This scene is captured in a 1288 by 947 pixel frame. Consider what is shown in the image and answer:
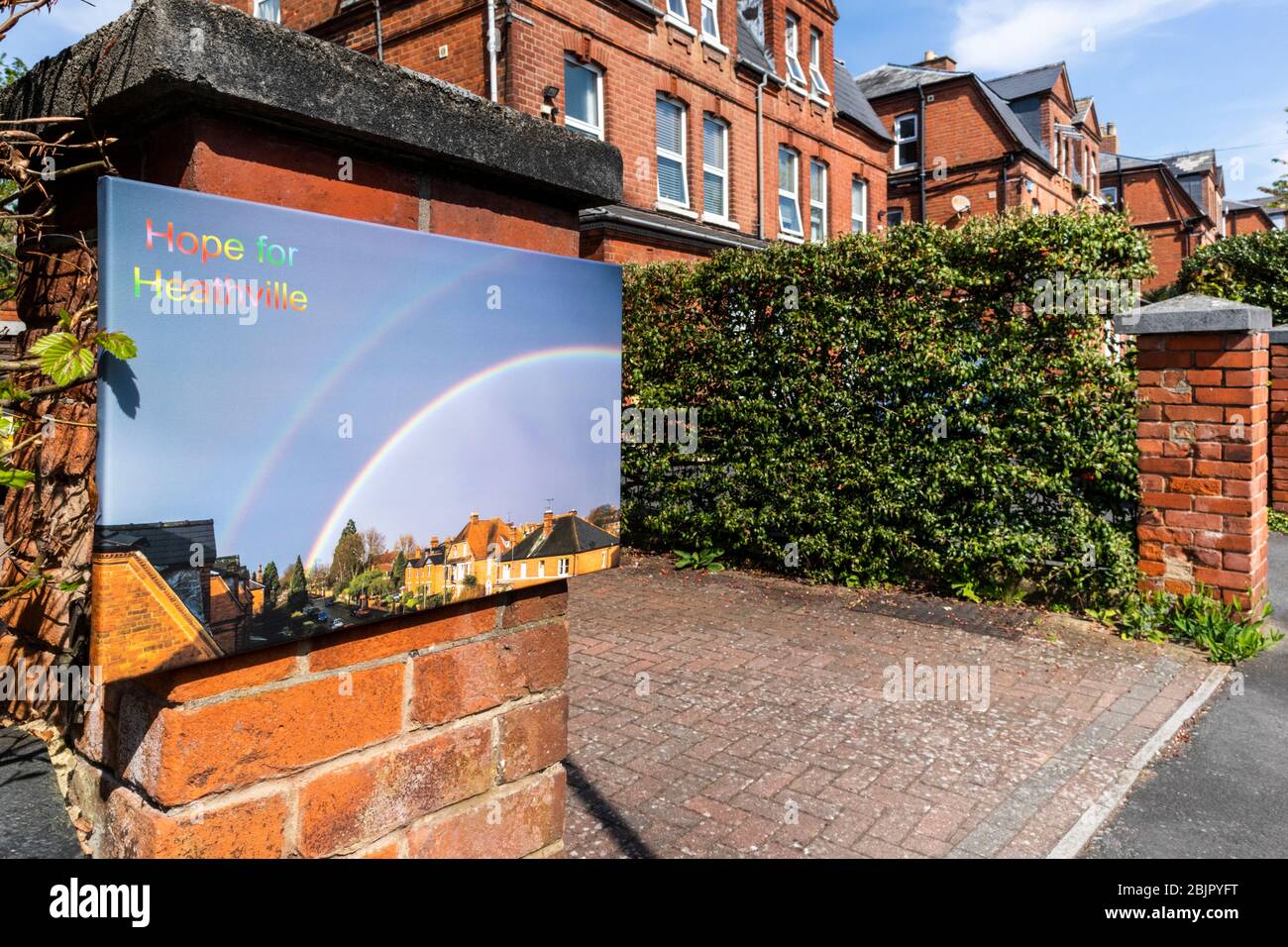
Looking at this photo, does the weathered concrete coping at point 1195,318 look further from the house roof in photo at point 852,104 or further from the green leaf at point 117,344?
the house roof in photo at point 852,104

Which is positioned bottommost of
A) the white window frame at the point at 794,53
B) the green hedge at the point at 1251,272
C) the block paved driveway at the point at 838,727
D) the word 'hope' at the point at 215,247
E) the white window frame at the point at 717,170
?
the block paved driveway at the point at 838,727

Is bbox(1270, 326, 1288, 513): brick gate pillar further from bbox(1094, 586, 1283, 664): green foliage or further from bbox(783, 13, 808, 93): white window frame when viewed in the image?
bbox(783, 13, 808, 93): white window frame

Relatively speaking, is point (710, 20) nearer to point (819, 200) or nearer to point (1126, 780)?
point (819, 200)

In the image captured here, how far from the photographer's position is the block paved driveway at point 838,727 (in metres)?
3.50

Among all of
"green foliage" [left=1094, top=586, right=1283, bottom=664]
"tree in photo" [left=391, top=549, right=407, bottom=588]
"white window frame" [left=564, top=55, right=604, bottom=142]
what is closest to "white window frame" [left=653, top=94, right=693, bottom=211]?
"white window frame" [left=564, top=55, right=604, bottom=142]

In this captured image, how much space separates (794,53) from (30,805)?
987 inches

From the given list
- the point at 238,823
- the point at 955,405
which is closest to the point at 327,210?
the point at 238,823

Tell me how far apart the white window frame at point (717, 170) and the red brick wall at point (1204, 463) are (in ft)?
46.1

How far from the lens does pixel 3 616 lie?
68.4 inches

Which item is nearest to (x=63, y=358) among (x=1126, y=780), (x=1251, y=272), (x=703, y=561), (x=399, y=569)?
(x=399, y=569)

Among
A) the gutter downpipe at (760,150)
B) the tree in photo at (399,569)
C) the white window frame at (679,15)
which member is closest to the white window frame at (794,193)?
the gutter downpipe at (760,150)

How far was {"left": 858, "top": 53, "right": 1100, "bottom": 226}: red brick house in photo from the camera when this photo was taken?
30.6m

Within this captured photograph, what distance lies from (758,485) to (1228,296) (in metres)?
7.90

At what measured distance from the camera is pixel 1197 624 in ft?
20.0
